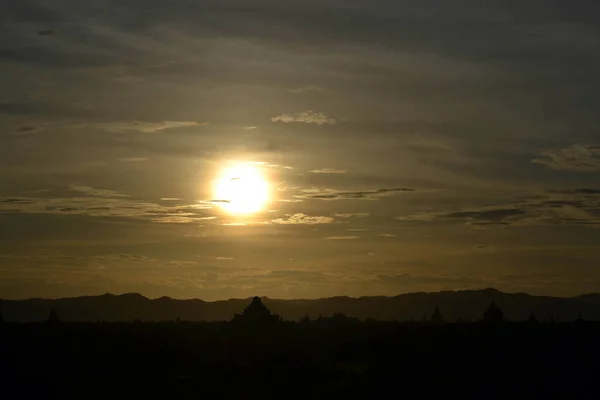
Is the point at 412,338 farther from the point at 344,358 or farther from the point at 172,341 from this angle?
the point at 172,341

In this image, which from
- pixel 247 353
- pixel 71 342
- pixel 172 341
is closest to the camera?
pixel 247 353

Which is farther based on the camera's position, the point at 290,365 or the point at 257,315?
the point at 257,315

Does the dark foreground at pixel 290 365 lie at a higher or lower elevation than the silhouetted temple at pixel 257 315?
lower

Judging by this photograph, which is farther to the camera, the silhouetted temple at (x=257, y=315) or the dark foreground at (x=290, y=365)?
the silhouetted temple at (x=257, y=315)

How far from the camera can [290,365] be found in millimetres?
84875

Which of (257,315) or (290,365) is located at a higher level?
(257,315)

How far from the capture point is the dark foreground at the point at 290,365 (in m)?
66.2

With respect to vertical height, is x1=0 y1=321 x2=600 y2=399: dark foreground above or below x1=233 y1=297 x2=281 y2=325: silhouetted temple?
below

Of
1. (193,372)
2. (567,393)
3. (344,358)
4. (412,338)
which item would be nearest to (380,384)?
(567,393)

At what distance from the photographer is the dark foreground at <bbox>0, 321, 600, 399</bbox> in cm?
6619

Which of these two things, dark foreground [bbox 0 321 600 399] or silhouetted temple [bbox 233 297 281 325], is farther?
silhouetted temple [bbox 233 297 281 325]

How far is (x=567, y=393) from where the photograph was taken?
6550 cm

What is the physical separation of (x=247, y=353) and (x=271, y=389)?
25.0 m

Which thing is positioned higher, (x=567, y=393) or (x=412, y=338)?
(x=412, y=338)
